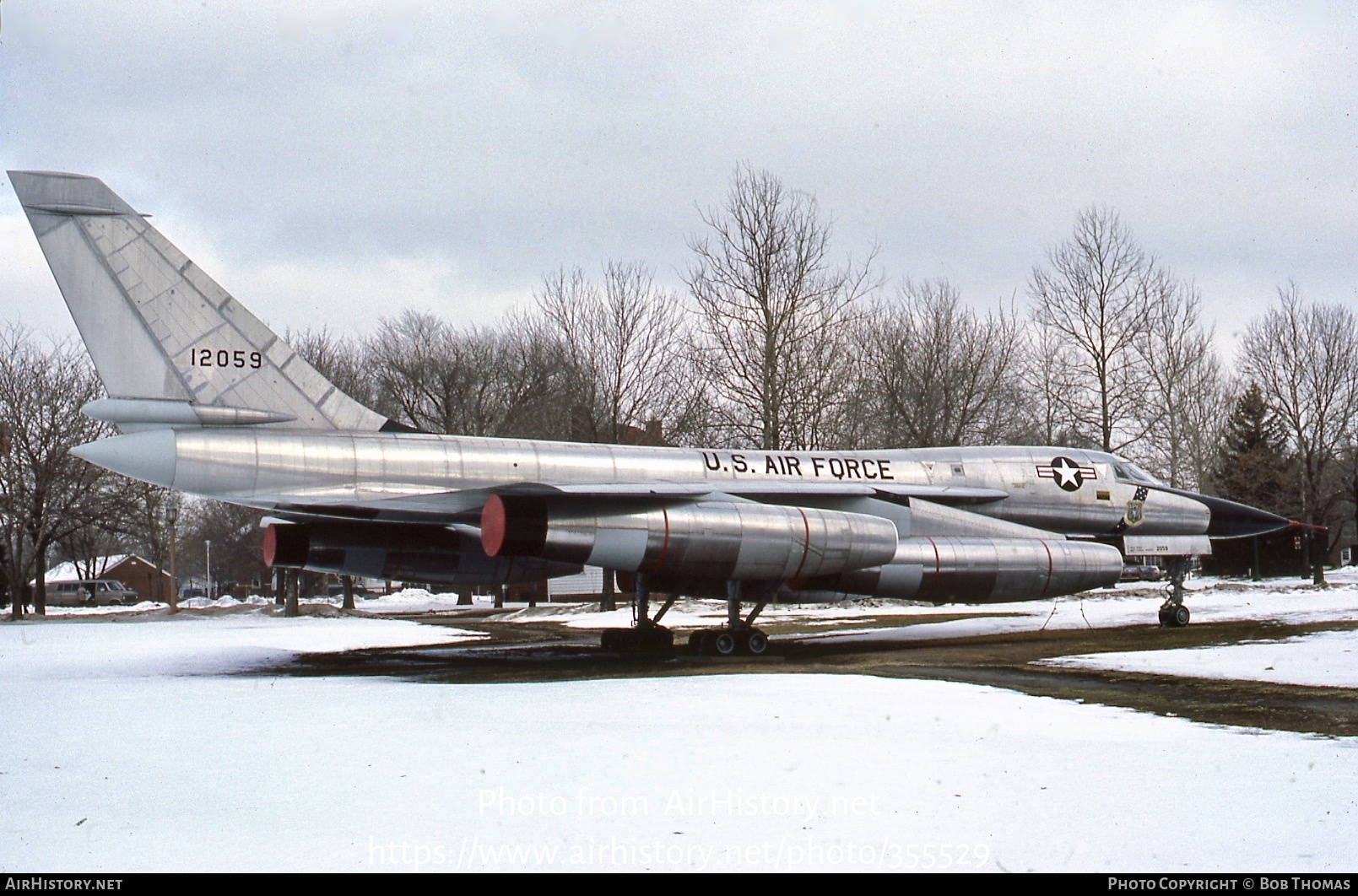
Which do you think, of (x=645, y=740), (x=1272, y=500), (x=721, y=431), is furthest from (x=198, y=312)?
(x=1272, y=500)

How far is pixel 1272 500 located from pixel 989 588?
30.0m

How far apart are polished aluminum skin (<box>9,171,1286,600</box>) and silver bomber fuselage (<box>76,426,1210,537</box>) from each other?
3 centimetres

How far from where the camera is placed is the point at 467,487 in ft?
45.2

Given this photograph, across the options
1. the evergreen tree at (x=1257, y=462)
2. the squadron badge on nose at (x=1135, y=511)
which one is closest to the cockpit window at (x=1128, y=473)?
the squadron badge on nose at (x=1135, y=511)

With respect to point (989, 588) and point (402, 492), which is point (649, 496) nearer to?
point (402, 492)

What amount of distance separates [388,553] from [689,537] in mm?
4714

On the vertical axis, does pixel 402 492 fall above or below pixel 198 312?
below

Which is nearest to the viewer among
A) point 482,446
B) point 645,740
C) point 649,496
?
point 645,740

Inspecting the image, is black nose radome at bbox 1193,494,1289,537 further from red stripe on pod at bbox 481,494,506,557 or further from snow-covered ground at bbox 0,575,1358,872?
red stripe on pod at bbox 481,494,506,557

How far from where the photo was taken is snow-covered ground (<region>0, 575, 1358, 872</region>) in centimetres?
439

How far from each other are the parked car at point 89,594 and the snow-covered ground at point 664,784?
5168cm

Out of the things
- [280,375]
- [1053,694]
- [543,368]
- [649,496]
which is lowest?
[1053,694]

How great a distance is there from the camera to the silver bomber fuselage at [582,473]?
12391 millimetres

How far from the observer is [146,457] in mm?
12117
